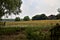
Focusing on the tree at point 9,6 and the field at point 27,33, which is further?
the tree at point 9,6

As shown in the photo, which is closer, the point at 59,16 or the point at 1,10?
the point at 1,10

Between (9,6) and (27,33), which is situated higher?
(9,6)

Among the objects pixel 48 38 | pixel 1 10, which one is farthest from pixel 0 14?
pixel 48 38

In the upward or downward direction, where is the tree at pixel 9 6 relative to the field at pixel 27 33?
upward

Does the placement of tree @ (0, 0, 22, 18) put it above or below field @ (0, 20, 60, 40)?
above

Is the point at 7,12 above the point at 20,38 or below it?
above

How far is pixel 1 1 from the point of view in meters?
28.3

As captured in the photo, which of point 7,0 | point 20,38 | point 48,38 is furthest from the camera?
point 7,0

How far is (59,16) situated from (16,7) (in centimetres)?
1638

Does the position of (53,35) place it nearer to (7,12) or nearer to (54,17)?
(7,12)

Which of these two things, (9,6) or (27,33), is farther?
(9,6)

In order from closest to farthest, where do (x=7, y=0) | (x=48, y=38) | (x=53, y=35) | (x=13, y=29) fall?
(x=53, y=35) → (x=48, y=38) → (x=7, y=0) → (x=13, y=29)

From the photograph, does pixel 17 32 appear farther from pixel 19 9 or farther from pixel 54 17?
pixel 54 17

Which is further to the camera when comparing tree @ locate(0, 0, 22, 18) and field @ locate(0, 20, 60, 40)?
tree @ locate(0, 0, 22, 18)
